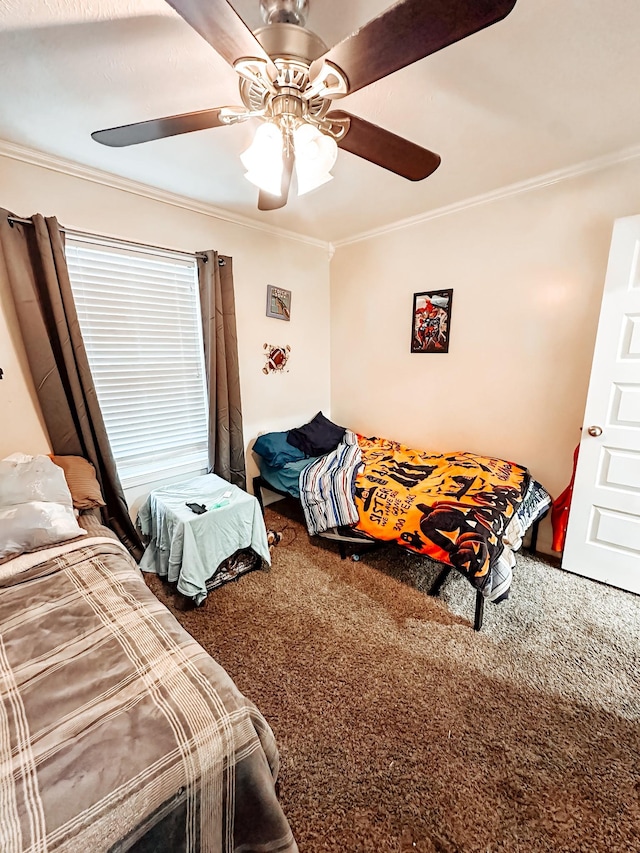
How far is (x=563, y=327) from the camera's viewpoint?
2.17 m

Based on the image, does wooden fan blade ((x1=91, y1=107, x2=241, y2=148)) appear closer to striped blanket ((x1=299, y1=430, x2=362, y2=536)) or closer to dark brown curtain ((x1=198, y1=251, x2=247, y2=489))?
dark brown curtain ((x1=198, y1=251, x2=247, y2=489))

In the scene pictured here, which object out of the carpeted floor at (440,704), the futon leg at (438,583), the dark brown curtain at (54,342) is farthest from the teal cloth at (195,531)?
the futon leg at (438,583)

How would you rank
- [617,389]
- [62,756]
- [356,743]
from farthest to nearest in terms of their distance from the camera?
[617,389] → [356,743] → [62,756]

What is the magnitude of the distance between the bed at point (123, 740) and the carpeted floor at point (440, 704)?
424mm

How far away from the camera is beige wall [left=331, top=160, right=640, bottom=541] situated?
2066 millimetres

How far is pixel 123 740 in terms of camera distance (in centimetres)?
77

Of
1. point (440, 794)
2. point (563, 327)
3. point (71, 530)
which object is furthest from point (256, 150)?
point (440, 794)

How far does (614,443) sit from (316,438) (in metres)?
2.01

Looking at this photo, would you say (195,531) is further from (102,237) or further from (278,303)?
(278,303)

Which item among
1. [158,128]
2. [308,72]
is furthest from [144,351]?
[308,72]

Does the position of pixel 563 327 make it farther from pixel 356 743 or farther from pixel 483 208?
pixel 356 743

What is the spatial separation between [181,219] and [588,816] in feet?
11.4

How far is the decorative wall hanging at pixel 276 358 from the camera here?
299 cm

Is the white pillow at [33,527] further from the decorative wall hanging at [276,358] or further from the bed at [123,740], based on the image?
the decorative wall hanging at [276,358]
